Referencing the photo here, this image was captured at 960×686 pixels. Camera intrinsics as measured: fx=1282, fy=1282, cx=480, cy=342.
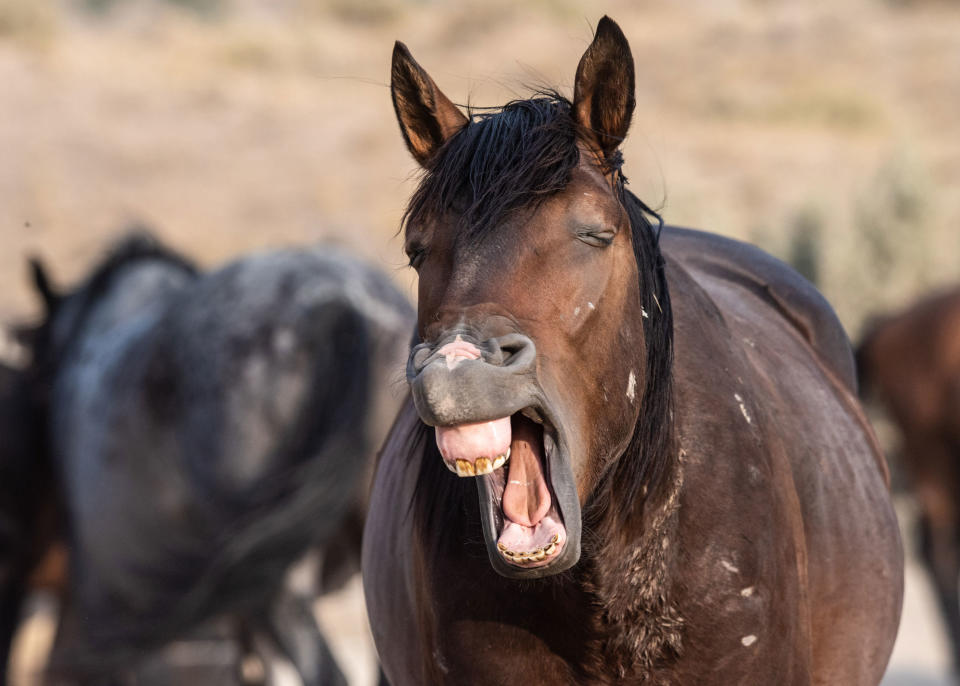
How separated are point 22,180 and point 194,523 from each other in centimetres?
1283

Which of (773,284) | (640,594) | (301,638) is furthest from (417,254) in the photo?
(301,638)

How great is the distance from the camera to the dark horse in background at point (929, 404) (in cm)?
860

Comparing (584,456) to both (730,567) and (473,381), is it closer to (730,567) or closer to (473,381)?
(473,381)

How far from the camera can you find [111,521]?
19.8 feet

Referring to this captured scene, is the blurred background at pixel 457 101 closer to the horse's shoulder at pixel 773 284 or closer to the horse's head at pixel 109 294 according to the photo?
the horse's head at pixel 109 294

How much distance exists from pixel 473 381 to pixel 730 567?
2.46 feet

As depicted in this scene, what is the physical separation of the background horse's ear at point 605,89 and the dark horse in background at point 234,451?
330 cm

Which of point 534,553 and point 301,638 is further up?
point 534,553

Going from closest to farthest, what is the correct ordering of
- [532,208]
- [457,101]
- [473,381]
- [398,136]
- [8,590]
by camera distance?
[473,381], [532,208], [8,590], [398,136], [457,101]

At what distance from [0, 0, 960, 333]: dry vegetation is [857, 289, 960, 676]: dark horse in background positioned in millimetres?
1980

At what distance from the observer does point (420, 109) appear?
8.03ft

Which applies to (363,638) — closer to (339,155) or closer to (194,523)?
(194,523)

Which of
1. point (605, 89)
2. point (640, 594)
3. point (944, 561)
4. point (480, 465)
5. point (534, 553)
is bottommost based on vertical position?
point (944, 561)

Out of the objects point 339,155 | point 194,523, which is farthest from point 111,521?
point 339,155
